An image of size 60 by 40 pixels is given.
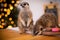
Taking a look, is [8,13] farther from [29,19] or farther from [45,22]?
[45,22]

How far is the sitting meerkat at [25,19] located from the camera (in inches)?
→ 66.9

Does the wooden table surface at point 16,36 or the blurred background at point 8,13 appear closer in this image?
the wooden table surface at point 16,36

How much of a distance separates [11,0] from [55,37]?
69 centimetres

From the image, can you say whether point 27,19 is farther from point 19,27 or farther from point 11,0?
point 11,0

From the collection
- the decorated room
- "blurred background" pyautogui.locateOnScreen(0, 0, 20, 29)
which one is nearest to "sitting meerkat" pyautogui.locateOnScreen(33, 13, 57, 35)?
the decorated room

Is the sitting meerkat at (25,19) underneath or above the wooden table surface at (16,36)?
above

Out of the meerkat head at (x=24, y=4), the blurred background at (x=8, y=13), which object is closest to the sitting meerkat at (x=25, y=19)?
the meerkat head at (x=24, y=4)

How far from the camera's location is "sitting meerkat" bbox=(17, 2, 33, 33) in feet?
5.57

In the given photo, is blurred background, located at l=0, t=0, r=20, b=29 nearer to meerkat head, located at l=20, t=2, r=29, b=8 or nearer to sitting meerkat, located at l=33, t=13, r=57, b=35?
meerkat head, located at l=20, t=2, r=29, b=8

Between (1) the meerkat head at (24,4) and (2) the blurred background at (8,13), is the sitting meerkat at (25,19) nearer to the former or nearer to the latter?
(1) the meerkat head at (24,4)

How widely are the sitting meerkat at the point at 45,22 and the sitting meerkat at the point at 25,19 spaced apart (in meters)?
0.08

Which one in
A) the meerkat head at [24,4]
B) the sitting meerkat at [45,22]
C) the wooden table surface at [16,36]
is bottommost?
the wooden table surface at [16,36]

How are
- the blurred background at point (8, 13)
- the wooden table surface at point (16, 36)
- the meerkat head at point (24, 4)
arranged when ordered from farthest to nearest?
the blurred background at point (8, 13), the meerkat head at point (24, 4), the wooden table surface at point (16, 36)

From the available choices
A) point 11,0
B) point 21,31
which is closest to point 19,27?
point 21,31
